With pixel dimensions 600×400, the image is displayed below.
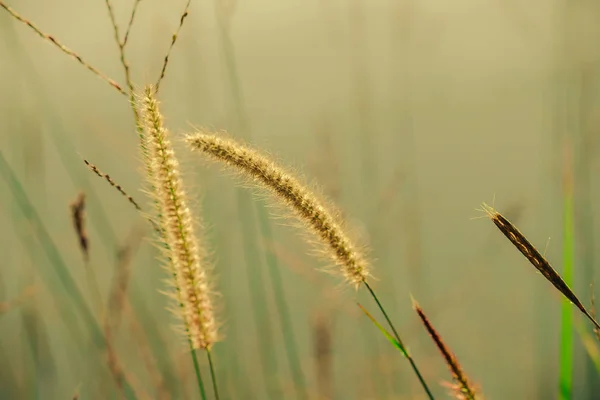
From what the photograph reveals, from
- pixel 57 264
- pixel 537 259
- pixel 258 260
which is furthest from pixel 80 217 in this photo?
pixel 258 260

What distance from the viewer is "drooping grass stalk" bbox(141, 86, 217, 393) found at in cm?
84

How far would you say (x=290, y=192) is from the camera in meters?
0.84

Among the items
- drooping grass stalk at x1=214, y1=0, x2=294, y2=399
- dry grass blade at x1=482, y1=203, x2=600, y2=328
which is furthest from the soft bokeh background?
dry grass blade at x1=482, y1=203, x2=600, y2=328

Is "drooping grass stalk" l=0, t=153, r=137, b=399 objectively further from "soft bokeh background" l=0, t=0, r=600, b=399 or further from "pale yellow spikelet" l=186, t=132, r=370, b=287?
"pale yellow spikelet" l=186, t=132, r=370, b=287

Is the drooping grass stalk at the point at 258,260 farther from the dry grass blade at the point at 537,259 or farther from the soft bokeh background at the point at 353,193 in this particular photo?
the dry grass blade at the point at 537,259

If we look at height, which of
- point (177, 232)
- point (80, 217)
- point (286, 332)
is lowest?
point (286, 332)

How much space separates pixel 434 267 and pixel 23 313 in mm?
1818

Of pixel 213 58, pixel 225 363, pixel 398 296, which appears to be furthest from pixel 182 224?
pixel 213 58

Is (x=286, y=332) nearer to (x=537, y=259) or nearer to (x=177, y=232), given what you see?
(x=177, y=232)

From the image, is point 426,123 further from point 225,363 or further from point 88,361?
point 88,361

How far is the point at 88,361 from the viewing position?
204 cm

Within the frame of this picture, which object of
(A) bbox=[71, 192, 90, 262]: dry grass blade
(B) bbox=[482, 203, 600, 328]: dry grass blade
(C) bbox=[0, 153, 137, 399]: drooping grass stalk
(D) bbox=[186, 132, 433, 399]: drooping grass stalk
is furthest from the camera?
(C) bbox=[0, 153, 137, 399]: drooping grass stalk

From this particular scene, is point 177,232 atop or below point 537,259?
atop

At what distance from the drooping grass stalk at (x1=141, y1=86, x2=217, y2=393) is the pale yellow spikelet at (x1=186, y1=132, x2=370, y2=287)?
5cm
